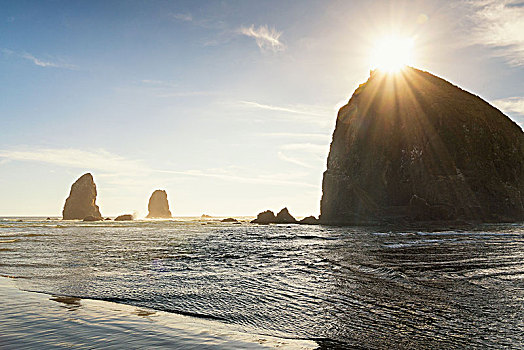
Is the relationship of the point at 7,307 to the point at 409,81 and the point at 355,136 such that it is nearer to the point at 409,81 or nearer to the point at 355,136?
the point at 355,136

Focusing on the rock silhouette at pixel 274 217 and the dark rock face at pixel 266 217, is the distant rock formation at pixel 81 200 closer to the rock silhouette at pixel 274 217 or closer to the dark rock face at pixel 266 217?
the dark rock face at pixel 266 217

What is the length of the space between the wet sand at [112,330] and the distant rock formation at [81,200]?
17737cm

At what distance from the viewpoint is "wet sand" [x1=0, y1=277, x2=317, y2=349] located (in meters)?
5.30

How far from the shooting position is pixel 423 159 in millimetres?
71000

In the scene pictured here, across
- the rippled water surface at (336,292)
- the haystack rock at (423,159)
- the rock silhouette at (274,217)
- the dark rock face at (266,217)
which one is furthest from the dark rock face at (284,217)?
the rippled water surface at (336,292)

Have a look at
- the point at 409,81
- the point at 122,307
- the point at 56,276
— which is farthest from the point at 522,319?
the point at 409,81

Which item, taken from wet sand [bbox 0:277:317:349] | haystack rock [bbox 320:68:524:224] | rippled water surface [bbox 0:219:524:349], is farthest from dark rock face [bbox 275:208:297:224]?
wet sand [bbox 0:277:317:349]

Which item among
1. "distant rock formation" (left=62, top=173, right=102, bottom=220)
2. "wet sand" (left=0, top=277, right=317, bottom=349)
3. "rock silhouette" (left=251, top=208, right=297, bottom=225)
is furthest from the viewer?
"distant rock formation" (left=62, top=173, right=102, bottom=220)

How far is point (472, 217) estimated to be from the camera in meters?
65.4

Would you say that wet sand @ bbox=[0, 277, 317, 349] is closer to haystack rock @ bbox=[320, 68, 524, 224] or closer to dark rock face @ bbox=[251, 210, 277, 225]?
haystack rock @ bbox=[320, 68, 524, 224]

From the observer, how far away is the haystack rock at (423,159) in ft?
220

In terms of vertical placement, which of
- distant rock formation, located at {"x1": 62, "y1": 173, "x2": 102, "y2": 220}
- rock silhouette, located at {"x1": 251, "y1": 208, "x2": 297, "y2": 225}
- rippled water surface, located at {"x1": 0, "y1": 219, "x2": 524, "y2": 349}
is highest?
distant rock formation, located at {"x1": 62, "y1": 173, "x2": 102, "y2": 220}

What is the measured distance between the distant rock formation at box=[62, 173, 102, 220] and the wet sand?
177 meters

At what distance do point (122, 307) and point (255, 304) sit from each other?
3121mm
